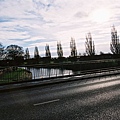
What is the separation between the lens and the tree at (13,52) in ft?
265

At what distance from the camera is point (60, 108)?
7.28 m

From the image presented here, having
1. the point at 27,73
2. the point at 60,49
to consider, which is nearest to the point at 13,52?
the point at 60,49

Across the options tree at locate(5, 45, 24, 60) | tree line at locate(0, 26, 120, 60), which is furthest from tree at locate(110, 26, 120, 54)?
tree at locate(5, 45, 24, 60)

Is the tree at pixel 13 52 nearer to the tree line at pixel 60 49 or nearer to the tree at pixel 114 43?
the tree line at pixel 60 49

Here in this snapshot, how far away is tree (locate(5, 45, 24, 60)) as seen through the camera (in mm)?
80812

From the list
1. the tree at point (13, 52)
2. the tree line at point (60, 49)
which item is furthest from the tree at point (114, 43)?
the tree at point (13, 52)

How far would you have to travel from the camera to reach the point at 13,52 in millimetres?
82938

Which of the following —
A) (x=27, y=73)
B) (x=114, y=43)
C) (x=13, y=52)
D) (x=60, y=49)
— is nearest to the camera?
(x=27, y=73)

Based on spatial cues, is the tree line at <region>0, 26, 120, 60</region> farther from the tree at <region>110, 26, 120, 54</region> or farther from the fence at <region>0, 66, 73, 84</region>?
the fence at <region>0, 66, 73, 84</region>

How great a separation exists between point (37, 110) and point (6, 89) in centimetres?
578

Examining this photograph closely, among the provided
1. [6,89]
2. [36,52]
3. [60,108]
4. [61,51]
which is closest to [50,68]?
[6,89]

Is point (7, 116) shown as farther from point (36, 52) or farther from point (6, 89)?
point (36, 52)

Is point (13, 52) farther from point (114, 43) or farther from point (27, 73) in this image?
point (27, 73)

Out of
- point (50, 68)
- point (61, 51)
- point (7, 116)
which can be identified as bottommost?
point (7, 116)
